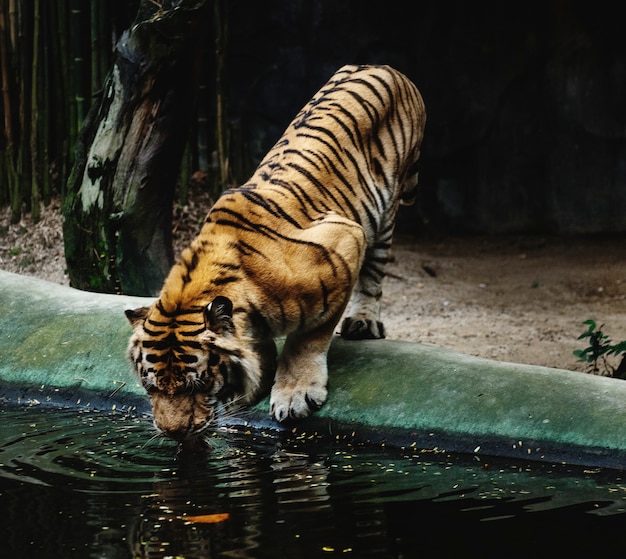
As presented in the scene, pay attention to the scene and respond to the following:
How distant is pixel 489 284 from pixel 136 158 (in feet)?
9.87

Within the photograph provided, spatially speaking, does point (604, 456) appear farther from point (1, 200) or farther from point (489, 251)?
point (1, 200)

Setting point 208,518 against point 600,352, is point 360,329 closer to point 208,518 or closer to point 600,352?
point 600,352

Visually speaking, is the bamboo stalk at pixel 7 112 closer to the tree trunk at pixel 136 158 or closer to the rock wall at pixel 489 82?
the rock wall at pixel 489 82

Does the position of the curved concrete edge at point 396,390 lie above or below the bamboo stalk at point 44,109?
below

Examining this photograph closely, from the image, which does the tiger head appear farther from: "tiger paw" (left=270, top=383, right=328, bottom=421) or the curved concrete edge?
the curved concrete edge

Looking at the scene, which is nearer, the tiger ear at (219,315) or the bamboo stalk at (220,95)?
the tiger ear at (219,315)

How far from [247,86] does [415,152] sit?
388 centimetres

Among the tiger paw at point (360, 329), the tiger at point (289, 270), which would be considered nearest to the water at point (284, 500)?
the tiger at point (289, 270)

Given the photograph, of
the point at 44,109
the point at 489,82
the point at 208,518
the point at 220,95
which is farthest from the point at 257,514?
the point at 489,82

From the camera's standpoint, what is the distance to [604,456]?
11.1 feet

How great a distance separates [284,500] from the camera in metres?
3.10

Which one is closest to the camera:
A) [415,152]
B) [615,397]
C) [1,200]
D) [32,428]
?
[615,397]

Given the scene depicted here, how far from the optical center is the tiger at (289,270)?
11.3ft

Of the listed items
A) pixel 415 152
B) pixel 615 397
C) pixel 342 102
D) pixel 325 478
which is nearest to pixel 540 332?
pixel 415 152
